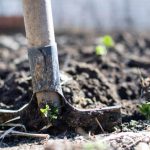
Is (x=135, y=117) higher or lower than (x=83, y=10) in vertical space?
lower

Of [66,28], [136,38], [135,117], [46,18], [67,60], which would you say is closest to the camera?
[46,18]

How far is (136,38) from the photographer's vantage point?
4621 mm

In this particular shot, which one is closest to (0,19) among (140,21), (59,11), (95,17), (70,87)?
(59,11)

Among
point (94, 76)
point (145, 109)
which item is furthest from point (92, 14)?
point (145, 109)

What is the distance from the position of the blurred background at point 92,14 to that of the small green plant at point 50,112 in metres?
3.79

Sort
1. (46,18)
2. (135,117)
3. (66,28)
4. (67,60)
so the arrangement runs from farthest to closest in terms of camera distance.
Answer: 1. (66,28)
2. (67,60)
3. (135,117)
4. (46,18)

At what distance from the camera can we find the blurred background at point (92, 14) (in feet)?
19.4

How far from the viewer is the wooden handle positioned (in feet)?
6.91

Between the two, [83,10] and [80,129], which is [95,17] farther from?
[80,129]

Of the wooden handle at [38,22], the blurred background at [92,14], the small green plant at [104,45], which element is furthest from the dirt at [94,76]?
the blurred background at [92,14]

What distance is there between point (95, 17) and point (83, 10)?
0.18 meters

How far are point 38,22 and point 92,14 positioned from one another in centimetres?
394

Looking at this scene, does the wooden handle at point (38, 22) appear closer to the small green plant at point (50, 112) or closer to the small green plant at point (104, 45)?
the small green plant at point (50, 112)

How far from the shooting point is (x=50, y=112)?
7.08ft
